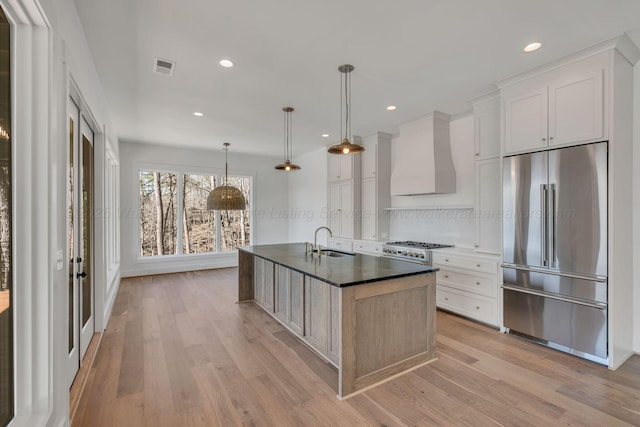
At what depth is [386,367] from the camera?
2467 millimetres

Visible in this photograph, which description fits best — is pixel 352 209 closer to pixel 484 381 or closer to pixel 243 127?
pixel 243 127

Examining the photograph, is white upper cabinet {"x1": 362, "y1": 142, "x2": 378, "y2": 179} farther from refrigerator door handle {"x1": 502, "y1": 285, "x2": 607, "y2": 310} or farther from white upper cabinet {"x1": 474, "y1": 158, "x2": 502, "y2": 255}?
refrigerator door handle {"x1": 502, "y1": 285, "x2": 607, "y2": 310}

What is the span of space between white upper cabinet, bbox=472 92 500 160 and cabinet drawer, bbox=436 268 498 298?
150cm

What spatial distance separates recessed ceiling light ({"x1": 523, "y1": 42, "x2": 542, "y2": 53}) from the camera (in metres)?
2.61

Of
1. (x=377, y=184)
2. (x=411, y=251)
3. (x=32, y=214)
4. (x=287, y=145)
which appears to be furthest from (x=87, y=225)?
(x=377, y=184)

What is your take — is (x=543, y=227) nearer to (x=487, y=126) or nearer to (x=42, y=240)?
(x=487, y=126)

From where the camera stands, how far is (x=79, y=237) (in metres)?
2.67

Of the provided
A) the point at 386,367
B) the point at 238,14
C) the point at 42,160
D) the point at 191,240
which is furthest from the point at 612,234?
the point at 191,240

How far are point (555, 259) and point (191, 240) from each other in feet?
21.7

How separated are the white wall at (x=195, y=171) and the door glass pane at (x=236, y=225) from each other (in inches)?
7.1

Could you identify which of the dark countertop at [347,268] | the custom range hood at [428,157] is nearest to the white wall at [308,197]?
the custom range hood at [428,157]

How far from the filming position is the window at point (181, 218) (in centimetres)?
652

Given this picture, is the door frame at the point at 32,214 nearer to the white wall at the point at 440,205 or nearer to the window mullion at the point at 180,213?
the white wall at the point at 440,205

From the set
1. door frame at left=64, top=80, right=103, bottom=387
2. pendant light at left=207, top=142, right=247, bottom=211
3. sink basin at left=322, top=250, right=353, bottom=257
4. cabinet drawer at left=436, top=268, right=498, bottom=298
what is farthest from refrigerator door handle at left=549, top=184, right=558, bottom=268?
door frame at left=64, top=80, right=103, bottom=387
